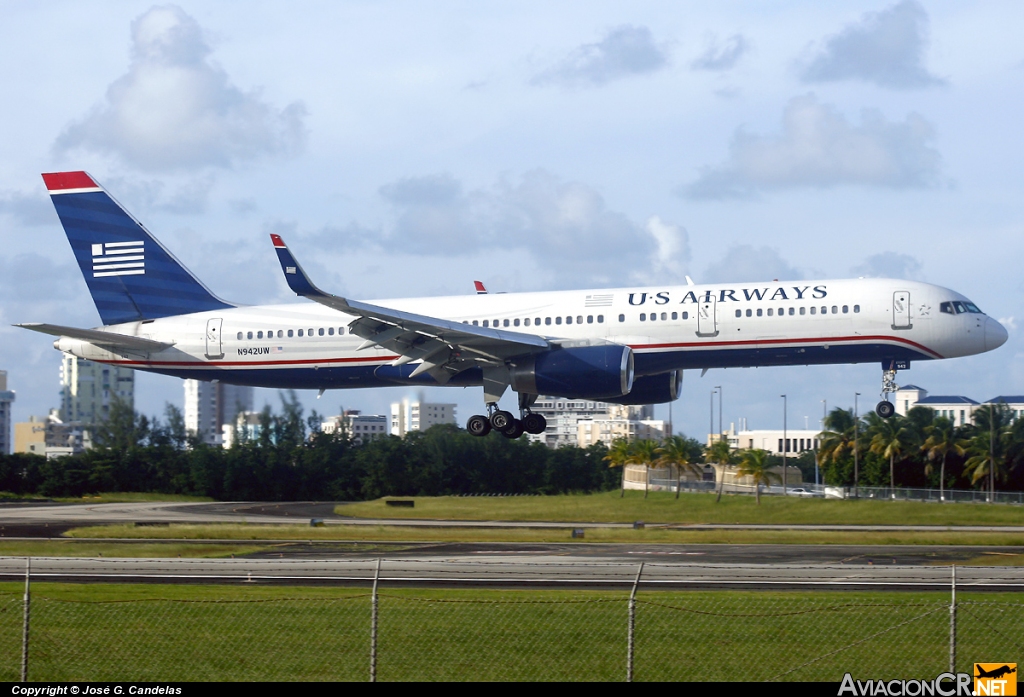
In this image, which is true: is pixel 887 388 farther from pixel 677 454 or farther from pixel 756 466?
pixel 677 454

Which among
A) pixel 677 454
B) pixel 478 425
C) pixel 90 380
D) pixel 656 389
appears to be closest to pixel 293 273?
pixel 478 425

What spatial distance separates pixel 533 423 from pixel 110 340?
1637 cm

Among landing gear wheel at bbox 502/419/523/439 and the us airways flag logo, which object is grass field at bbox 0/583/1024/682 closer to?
landing gear wheel at bbox 502/419/523/439

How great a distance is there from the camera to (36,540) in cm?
4200

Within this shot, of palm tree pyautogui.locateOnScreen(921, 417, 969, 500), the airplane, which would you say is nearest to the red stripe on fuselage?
the airplane

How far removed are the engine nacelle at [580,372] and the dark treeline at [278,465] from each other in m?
46.7

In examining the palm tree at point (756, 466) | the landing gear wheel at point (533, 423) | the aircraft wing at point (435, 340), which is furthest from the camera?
the palm tree at point (756, 466)

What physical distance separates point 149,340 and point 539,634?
2831 centimetres

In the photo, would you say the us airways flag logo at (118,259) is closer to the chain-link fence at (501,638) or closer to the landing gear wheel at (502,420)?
the landing gear wheel at (502,420)

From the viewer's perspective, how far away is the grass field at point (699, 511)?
64125mm

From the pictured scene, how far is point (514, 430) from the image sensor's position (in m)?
41.5

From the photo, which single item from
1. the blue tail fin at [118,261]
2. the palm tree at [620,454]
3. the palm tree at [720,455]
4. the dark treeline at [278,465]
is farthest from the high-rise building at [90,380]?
the blue tail fin at [118,261]

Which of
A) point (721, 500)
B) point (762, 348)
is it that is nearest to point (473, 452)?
point (721, 500)

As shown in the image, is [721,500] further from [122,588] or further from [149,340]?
[122,588]
